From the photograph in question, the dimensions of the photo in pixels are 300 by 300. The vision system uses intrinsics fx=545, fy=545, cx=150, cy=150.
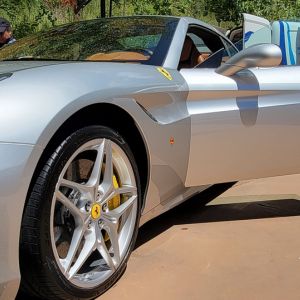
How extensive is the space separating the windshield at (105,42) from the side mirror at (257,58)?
0.43 meters

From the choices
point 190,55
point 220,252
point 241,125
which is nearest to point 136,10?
point 190,55

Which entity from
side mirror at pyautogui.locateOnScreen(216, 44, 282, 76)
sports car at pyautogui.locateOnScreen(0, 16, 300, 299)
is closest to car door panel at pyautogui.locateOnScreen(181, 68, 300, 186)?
sports car at pyautogui.locateOnScreen(0, 16, 300, 299)

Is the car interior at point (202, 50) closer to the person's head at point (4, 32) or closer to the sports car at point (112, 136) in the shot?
the sports car at point (112, 136)

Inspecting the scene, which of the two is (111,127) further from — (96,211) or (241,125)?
(241,125)

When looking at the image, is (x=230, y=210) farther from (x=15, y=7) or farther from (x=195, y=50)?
(x=15, y=7)

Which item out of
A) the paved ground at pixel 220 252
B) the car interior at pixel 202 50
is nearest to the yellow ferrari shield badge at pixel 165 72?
the car interior at pixel 202 50

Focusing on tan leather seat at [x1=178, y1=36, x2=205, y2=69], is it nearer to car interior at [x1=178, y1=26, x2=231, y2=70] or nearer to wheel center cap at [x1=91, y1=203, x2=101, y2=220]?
car interior at [x1=178, y1=26, x2=231, y2=70]

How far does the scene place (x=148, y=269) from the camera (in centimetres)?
301

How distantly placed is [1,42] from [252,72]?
3598 mm

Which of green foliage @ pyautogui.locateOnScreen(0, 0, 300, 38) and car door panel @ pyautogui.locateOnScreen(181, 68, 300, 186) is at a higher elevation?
car door panel @ pyautogui.locateOnScreen(181, 68, 300, 186)

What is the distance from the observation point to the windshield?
3350mm

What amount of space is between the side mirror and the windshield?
433mm

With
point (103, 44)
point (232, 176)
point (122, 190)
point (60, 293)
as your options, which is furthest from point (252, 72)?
point (60, 293)

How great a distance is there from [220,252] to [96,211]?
1.01 metres
